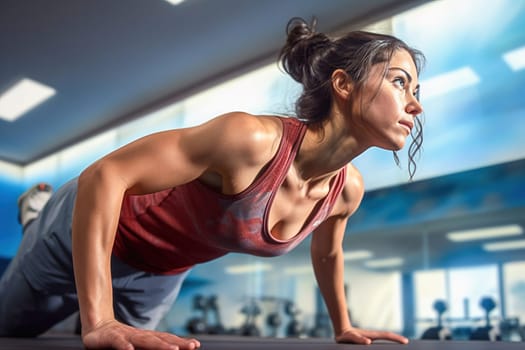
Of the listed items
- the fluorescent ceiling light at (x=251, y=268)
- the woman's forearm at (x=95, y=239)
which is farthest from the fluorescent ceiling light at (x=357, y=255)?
the woman's forearm at (x=95, y=239)

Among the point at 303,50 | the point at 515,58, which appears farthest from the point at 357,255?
the point at 303,50

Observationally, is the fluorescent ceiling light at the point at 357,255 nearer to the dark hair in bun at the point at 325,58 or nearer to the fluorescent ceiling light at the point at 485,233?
the fluorescent ceiling light at the point at 485,233

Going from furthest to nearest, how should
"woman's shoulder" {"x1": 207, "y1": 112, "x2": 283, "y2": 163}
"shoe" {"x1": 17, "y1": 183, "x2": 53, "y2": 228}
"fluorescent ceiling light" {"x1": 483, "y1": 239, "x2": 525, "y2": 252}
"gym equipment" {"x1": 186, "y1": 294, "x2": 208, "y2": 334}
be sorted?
"gym equipment" {"x1": 186, "y1": 294, "x2": 208, "y2": 334}
"fluorescent ceiling light" {"x1": 483, "y1": 239, "x2": 525, "y2": 252}
"shoe" {"x1": 17, "y1": 183, "x2": 53, "y2": 228}
"woman's shoulder" {"x1": 207, "y1": 112, "x2": 283, "y2": 163}

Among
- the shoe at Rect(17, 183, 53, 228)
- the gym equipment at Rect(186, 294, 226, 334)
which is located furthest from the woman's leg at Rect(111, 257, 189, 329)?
the gym equipment at Rect(186, 294, 226, 334)

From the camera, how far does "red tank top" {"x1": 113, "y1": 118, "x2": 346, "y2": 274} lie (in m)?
0.91

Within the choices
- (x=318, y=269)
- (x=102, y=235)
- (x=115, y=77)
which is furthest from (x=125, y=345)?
(x=115, y=77)

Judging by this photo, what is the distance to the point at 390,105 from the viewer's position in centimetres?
91

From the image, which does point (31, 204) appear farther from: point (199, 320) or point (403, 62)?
point (199, 320)

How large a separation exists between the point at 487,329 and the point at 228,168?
240 centimetres

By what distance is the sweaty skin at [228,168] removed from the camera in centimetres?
71

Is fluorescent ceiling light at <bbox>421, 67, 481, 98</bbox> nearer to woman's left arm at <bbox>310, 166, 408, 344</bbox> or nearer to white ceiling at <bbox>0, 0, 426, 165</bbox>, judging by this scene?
white ceiling at <bbox>0, 0, 426, 165</bbox>

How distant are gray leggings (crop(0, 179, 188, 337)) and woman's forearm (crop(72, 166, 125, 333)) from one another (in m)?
0.43

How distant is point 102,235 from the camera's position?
0.74 metres

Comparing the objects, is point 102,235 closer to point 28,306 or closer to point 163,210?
point 163,210
